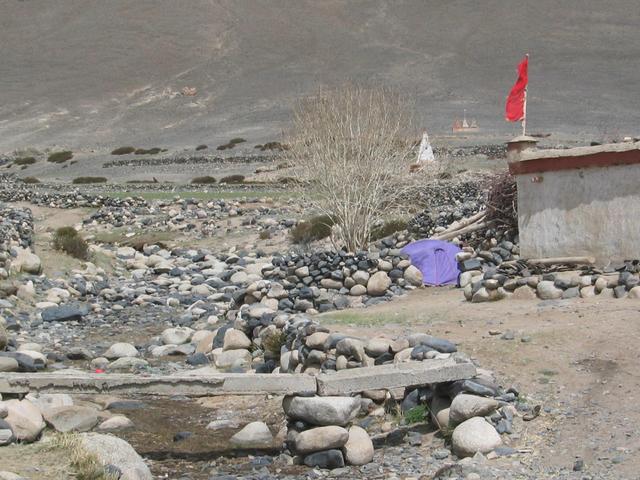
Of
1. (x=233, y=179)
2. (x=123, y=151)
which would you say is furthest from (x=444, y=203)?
(x=123, y=151)

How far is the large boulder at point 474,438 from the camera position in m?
6.94

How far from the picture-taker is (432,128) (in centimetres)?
6047

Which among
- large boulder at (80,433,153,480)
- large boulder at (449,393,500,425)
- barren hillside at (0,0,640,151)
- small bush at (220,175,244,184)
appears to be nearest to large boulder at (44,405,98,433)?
large boulder at (80,433,153,480)

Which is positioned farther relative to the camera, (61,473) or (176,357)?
(176,357)

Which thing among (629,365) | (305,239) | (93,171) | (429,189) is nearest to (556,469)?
(629,365)

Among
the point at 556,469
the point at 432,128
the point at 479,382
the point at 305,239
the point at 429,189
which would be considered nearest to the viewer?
the point at 556,469

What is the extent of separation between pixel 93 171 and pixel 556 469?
49.0 m

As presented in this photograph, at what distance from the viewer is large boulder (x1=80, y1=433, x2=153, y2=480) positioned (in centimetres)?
627

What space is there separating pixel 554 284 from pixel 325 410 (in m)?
4.94

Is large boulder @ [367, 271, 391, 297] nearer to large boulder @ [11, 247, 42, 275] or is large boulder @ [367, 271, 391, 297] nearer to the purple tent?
the purple tent

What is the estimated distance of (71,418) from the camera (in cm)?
797

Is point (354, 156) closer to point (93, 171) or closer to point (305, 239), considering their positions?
point (305, 239)

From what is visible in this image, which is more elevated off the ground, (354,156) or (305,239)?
(354,156)

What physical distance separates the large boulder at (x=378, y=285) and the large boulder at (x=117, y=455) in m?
7.60
